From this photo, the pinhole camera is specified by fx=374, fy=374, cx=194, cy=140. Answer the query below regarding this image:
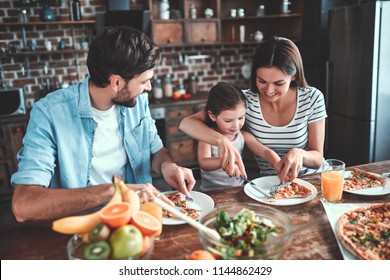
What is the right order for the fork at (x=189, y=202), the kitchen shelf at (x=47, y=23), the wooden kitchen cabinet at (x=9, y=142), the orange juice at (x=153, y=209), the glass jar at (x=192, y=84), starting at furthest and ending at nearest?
1. the glass jar at (x=192, y=84)
2. the kitchen shelf at (x=47, y=23)
3. the wooden kitchen cabinet at (x=9, y=142)
4. the fork at (x=189, y=202)
5. the orange juice at (x=153, y=209)

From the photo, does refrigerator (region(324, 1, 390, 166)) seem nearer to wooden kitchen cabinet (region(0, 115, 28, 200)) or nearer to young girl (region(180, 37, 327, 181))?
young girl (region(180, 37, 327, 181))

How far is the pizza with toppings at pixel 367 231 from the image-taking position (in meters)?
1.04

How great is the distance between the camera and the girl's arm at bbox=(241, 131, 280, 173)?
1724mm

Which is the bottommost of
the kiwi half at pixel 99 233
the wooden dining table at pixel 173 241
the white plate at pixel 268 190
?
the wooden dining table at pixel 173 241

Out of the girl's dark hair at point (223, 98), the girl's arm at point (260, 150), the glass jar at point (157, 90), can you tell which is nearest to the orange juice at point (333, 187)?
the girl's arm at point (260, 150)

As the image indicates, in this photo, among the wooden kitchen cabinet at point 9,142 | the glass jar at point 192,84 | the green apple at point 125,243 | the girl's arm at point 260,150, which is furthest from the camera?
the glass jar at point 192,84

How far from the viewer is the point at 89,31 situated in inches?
158

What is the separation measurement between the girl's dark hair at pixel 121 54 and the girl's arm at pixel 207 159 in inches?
21.3

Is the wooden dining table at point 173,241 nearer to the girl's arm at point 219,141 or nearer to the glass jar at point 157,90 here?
the girl's arm at point 219,141

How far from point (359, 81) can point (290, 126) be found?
1.98 meters

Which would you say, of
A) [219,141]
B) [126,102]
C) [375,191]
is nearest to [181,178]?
[219,141]

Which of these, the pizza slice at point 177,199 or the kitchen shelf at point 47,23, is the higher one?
the kitchen shelf at point 47,23

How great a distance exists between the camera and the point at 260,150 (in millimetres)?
1884
